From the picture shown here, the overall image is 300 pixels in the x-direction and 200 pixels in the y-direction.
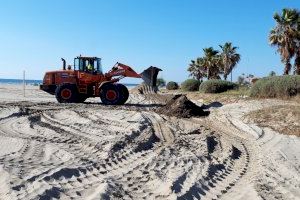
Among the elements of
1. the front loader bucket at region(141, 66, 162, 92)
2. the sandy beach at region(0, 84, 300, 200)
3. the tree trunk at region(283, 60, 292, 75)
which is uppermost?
the tree trunk at region(283, 60, 292, 75)

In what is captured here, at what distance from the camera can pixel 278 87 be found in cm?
2183

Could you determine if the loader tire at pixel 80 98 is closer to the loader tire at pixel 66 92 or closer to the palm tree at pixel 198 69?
the loader tire at pixel 66 92

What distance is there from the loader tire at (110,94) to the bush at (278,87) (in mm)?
6725

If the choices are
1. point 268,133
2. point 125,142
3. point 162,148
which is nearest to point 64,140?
point 125,142

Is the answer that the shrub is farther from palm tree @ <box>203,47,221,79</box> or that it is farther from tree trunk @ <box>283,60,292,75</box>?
tree trunk @ <box>283,60,292,75</box>

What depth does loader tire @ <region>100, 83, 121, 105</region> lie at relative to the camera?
2264cm

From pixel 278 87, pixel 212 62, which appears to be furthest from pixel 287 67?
pixel 212 62

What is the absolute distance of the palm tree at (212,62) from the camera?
196 ft

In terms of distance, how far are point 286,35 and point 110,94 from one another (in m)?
19.6

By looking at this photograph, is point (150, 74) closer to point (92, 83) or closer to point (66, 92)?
point (92, 83)

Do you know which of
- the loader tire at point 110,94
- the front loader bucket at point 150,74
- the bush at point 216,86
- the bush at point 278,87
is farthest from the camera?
the bush at point 216,86

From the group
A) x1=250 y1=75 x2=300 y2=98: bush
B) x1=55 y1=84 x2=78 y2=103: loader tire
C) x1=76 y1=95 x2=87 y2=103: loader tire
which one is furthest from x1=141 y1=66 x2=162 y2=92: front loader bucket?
x1=250 y1=75 x2=300 y2=98: bush

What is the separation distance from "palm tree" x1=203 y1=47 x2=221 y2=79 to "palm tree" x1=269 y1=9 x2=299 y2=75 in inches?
848

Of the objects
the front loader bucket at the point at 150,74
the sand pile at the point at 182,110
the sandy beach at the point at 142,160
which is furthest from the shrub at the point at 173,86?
the sandy beach at the point at 142,160
